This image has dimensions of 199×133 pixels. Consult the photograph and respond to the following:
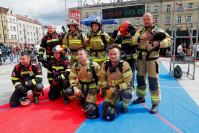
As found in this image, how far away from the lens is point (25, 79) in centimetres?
447

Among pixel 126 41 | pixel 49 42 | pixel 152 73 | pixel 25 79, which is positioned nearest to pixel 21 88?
pixel 25 79

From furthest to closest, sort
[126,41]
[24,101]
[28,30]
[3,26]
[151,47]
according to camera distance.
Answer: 1. [28,30]
2. [3,26]
3. [24,101]
4. [126,41]
5. [151,47]

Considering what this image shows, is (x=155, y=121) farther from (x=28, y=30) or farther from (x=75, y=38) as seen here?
(x=28, y=30)

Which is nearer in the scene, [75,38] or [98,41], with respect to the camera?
[98,41]

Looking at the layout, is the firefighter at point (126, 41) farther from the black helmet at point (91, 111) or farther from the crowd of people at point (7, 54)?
the crowd of people at point (7, 54)

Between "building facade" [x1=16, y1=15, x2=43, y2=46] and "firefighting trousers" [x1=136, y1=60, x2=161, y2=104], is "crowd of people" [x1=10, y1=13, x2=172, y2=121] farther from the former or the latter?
"building facade" [x1=16, y1=15, x2=43, y2=46]

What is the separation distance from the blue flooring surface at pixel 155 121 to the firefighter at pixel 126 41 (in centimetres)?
75

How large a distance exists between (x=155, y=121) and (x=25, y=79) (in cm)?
285

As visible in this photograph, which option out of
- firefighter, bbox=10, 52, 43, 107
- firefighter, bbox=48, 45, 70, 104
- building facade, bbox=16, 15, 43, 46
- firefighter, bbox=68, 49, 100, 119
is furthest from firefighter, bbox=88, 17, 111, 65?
building facade, bbox=16, 15, 43, 46

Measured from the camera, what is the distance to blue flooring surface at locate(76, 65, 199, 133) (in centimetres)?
312

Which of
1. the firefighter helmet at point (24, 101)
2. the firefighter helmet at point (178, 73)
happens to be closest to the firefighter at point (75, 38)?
the firefighter helmet at point (24, 101)

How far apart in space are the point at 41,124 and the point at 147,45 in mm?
2276

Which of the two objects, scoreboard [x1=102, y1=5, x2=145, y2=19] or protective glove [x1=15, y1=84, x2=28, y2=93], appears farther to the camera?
scoreboard [x1=102, y1=5, x2=145, y2=19]

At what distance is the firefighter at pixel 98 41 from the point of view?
4.26 meters
